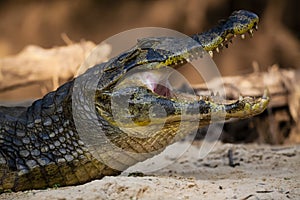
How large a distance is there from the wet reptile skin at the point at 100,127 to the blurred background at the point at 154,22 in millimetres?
4548

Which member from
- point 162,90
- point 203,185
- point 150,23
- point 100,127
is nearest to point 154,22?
point 150,23

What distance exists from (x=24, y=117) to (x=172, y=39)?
121 centimetres

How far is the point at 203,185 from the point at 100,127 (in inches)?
32.8

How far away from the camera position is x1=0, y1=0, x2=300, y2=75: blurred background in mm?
8164

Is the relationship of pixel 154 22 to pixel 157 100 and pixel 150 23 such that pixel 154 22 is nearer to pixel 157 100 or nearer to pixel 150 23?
pixel 150 23

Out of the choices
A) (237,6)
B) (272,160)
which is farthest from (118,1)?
(272,160)

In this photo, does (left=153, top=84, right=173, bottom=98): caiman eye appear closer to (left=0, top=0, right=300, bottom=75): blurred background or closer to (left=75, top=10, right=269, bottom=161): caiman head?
(left=75, top=10, right=269, bottom=161): caiman head

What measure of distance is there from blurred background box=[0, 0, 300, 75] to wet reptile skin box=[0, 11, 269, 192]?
4548 mm

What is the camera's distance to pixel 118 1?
8383mm

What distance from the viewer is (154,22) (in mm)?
8344

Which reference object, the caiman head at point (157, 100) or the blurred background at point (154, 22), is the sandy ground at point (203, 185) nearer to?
the caiman head at point (157, 100)

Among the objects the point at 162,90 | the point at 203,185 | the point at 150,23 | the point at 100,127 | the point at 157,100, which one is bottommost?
the point at 203,185

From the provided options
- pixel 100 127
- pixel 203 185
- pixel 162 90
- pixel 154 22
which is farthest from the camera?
pixel 154 22

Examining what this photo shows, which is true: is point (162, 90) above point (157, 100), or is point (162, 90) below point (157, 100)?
above
